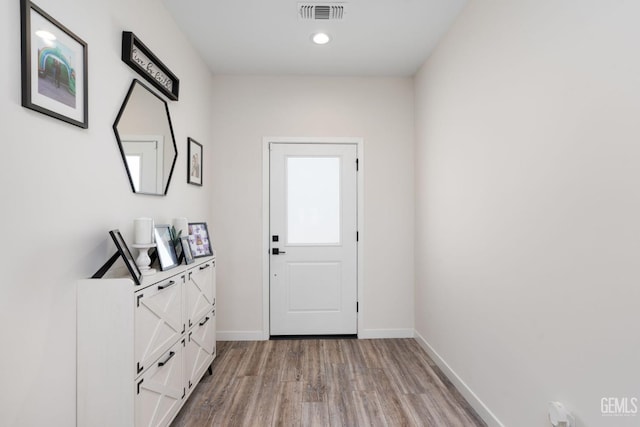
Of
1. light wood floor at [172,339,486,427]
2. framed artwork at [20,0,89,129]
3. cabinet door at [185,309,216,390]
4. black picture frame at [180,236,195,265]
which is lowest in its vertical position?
light wood floor at [172,339,486,427]

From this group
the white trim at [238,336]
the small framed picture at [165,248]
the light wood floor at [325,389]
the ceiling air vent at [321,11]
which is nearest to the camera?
the small framed picture at [165,248]

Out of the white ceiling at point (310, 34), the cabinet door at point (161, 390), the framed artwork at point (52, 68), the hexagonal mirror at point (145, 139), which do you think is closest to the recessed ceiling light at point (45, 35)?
the framed artwork at point (52, 68)

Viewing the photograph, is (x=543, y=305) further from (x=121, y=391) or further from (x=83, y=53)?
(x=83, y=53)

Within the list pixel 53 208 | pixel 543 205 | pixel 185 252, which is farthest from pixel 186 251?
pixel 543 205

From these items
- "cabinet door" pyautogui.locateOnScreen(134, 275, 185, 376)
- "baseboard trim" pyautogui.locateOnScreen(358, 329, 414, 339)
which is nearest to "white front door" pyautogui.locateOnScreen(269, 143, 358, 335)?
"baseboard trim" pyautogui.locateOnScreen(358, 329, 414, 339)

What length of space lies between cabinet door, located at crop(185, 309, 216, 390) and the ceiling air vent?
7.64ft

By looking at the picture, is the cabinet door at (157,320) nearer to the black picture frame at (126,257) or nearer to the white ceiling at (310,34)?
the black picture frame at (126,257)

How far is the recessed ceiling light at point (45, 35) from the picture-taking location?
1182 mm

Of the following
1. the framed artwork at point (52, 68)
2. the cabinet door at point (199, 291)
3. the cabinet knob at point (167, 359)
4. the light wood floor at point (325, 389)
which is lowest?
the light wood floor at point (325, 389)

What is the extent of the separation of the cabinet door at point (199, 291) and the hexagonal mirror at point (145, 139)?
595 millimetres

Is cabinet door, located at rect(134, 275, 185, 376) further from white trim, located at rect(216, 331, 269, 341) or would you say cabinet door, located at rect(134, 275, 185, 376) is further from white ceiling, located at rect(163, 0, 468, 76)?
white ceiling, located at rect(163, 0, 468, 76)

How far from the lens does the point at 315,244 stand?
331cm

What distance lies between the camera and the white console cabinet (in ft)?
4.58

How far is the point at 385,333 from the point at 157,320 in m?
2.36
